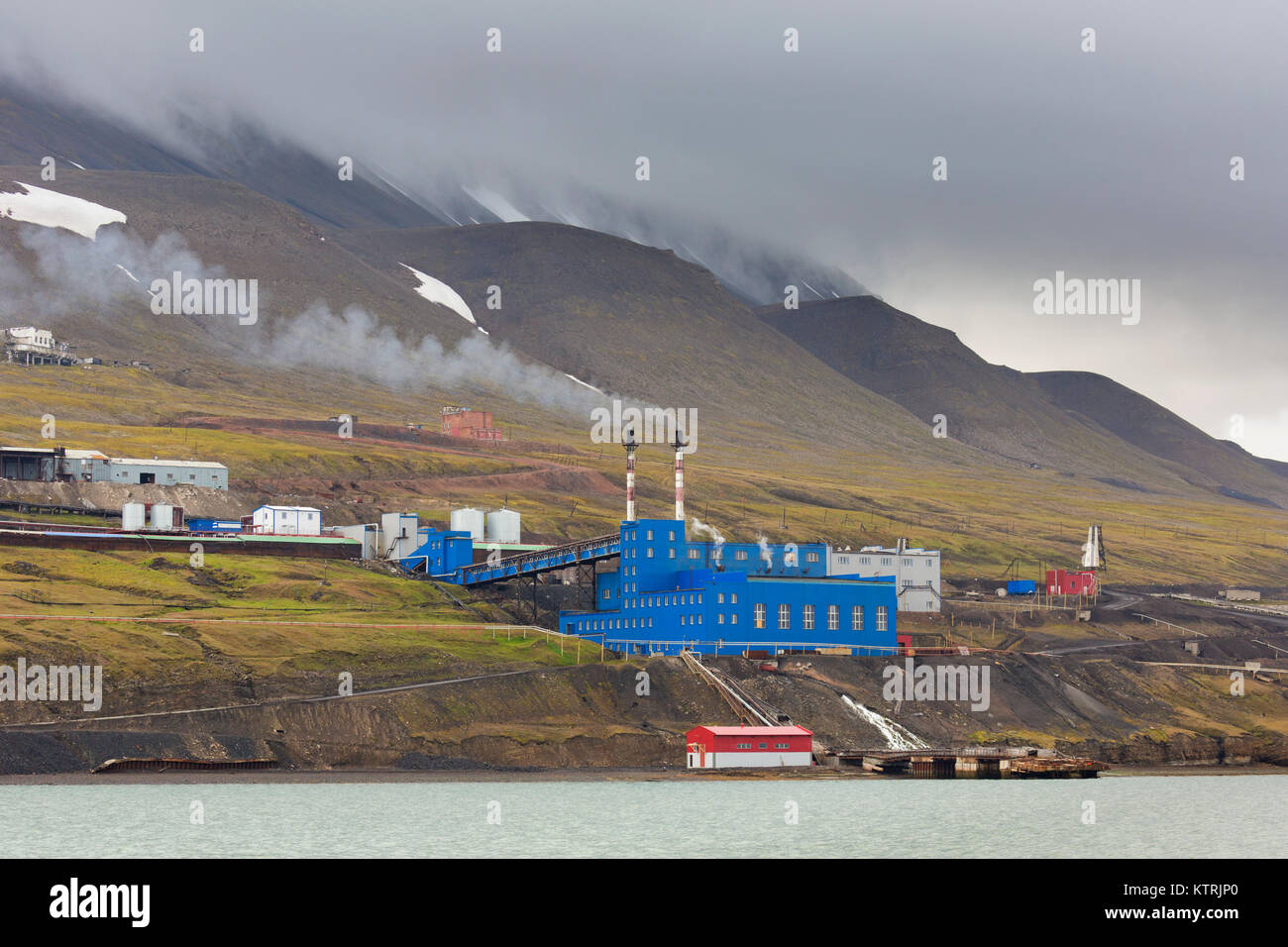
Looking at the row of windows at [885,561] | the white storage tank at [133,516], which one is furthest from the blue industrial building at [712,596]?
the white storage tank at [133,516]

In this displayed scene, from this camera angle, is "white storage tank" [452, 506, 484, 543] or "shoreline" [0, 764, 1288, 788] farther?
"white storage tank" [452, 506, 484, 543]

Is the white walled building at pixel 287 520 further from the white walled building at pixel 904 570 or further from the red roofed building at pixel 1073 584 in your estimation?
the red roofed building at pixel 1073 584

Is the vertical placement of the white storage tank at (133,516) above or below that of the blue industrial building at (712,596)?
above

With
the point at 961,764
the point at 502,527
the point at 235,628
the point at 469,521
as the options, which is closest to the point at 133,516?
the point at 469,521

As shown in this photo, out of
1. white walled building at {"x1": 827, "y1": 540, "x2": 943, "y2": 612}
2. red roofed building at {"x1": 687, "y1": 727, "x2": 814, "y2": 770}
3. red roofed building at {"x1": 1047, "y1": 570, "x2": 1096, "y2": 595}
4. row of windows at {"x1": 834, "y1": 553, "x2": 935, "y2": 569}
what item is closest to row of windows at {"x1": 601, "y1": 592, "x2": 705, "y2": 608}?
red roofed building at {"x1": 687, "y1": 727, "x2": 814, "y2": 770}

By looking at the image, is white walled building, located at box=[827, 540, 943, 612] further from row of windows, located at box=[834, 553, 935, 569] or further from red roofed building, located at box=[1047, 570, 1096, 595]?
red roofed building, located at box=[1047, 570, 1096, 595]
